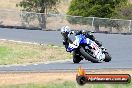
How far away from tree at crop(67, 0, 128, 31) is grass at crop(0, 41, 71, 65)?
79.5 ft

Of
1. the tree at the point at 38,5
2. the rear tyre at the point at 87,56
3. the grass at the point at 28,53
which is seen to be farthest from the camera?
the tree at the point at 38,5

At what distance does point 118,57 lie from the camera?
25.0 metres

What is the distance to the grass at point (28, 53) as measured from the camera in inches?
960

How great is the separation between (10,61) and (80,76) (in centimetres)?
1328

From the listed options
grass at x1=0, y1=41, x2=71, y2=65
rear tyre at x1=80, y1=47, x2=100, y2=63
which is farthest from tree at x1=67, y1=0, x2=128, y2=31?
rear tyre at x1=80, y1=47, x2=100, y2=63

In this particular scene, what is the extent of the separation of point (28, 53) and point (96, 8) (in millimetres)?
28065

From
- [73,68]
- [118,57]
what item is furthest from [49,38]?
[73,68]

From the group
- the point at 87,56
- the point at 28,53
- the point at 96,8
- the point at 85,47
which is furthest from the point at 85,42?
the point at 96,8

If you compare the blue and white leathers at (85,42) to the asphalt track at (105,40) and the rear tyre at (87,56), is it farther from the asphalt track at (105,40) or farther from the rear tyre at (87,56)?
the asphalt track at (105,40)

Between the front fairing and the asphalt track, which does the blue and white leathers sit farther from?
the asphalt track

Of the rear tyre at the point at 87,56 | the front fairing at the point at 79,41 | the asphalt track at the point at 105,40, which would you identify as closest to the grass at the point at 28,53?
the asphalt track at the point at 105,40

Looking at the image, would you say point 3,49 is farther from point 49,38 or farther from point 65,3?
point 65,3

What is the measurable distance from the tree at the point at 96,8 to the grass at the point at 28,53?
954 inches

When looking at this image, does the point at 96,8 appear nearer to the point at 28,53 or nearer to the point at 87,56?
the point at 28,53
